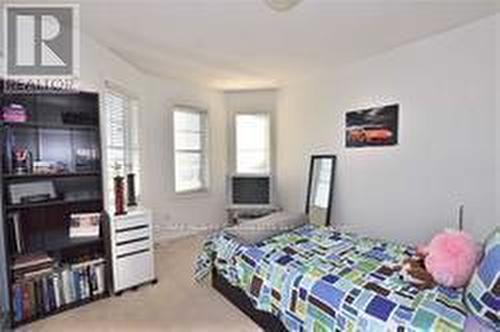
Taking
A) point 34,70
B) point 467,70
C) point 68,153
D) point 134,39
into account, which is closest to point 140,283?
point 68,153

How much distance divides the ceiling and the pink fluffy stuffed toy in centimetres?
169

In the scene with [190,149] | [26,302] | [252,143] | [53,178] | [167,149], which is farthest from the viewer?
[252,143]

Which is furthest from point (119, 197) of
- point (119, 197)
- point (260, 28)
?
point (260, 28)

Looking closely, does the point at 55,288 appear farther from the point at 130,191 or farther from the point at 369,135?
the point at 369,135

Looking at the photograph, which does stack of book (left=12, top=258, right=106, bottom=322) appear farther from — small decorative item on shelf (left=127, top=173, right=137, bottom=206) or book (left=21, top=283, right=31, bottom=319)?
small decorative item on shelf (left=127, top=173, right=137, bottom=206)

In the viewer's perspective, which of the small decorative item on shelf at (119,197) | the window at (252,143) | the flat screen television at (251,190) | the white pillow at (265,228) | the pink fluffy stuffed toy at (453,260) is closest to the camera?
the pink fluffy stuffed toy at (453,260)

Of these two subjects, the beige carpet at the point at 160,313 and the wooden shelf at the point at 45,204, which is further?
the wooden shelf at the point at 45,204

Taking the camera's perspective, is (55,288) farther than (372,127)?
No

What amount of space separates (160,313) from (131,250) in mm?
651

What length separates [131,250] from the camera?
2.94 m

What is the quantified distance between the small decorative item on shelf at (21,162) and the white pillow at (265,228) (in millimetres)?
1690

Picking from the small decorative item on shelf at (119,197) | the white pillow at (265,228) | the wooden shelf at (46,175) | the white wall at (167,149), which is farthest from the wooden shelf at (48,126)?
the white pillow at (265,228)

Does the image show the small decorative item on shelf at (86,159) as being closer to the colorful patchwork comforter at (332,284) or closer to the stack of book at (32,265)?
the stack of book at (32,265)

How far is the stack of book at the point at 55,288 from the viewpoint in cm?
240
